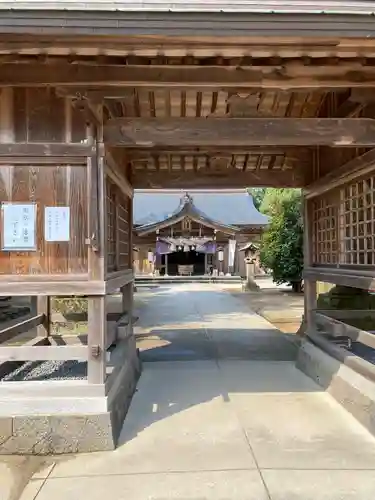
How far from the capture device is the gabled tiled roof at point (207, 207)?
107 ft

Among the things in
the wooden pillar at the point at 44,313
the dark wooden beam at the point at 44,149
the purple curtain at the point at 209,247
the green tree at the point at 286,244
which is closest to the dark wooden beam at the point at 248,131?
the dark wooden beam at the point at 44,149

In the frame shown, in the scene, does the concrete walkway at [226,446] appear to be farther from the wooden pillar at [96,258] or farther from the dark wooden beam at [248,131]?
the dark wooden beam at [248,131]

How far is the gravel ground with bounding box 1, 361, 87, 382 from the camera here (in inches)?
232

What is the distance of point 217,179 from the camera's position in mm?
6738

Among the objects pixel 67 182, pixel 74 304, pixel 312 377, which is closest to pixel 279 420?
Result: pixel 312 377

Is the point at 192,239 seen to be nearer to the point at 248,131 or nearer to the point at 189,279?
the point at 189,279

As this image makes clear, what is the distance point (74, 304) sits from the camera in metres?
11.4

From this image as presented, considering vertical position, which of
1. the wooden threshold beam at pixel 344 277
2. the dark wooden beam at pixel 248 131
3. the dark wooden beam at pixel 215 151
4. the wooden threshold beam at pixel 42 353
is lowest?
the wooden threshold beam at pixel 42 353

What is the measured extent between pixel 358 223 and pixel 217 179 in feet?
7.77

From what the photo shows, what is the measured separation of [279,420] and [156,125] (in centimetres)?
302

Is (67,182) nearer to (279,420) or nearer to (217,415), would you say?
(217,415)

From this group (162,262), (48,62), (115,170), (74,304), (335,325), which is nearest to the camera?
(48,62)

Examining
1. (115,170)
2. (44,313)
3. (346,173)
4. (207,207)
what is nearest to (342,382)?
(346,173)

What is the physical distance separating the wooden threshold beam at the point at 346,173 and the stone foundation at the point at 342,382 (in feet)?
6.79
